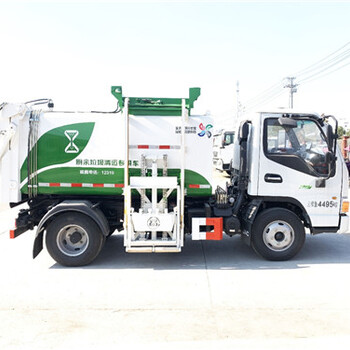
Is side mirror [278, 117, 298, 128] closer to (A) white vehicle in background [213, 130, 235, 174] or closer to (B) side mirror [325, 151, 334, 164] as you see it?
(B) side mirror [325, 151, 334, 164]

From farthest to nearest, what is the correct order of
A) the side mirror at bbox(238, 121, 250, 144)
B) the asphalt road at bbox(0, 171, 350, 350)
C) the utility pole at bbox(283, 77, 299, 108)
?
the utility pole at bbox(283, 77, 299, 108)
the side mirror at bbox(238, 121, 250, 144)
the asphalt road at bbox(0, 171, 350, 350)

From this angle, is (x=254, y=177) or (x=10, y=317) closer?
(x=10, y=317)

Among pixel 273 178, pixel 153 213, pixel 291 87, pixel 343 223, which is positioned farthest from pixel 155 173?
pixel 291 87

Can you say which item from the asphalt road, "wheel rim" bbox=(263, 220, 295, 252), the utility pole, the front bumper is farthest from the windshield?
the utility pole

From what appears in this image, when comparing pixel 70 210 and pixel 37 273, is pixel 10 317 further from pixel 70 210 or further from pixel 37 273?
pixel 70 210

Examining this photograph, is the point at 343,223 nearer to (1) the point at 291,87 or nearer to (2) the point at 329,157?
(2) the point at 329,157

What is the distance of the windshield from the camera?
5.95 meters

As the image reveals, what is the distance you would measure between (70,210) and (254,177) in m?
2.97

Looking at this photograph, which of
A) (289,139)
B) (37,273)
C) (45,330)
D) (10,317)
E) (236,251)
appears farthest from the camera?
(236,251)

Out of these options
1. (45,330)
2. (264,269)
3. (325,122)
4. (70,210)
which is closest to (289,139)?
A: (325,122)

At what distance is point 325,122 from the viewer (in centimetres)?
598

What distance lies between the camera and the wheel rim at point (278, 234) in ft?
19.8

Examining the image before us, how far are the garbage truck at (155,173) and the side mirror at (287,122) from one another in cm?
2

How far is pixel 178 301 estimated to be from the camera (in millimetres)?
4547
